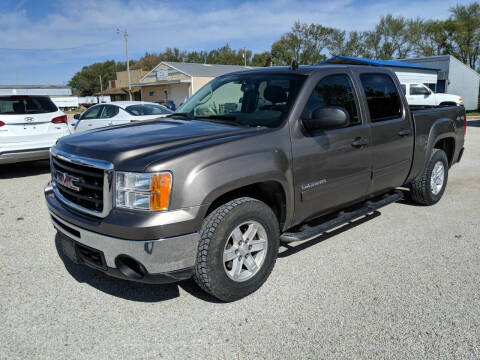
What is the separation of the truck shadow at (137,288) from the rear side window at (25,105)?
17.4 feet

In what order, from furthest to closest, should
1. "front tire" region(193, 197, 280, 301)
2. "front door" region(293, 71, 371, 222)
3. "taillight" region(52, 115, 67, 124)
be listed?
"taillight" region(52, 115, 67, 124), "front door" region(293, 71, 371, 222), "front tire" region(193, 197, 280, 301)

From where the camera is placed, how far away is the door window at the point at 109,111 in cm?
1077

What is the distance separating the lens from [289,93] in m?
3.65

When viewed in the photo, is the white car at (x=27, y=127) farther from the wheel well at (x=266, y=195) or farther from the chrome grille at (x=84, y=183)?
the wheel well at (x=266, y=195)

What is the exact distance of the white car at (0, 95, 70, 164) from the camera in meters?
7.62

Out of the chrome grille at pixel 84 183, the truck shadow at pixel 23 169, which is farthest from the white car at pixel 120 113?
the chrome grille at pixel 84 183

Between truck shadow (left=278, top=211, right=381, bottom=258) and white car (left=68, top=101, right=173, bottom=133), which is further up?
white car (left=68, top=101, right=173, bottom=133)

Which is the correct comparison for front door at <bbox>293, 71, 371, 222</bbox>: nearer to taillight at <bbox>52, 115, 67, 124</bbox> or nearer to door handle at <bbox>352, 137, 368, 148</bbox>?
door handle at <bbox>352, 137, 368, 148</bbox>

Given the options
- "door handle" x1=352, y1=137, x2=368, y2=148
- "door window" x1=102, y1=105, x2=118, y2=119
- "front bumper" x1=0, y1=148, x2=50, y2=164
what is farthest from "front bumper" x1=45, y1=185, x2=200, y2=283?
"door window" x1=102, y1=105, x2=118, y2=119

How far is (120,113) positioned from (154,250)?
8.61m

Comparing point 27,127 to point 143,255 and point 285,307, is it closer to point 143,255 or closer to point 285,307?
point 143,255

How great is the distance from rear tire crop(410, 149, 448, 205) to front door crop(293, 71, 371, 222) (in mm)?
1670

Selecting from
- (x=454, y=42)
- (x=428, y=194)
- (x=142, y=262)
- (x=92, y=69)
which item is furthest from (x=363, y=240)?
(x=92, y=69)

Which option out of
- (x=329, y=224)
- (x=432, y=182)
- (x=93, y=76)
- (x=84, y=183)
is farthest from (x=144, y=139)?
(x=93, y=76)
